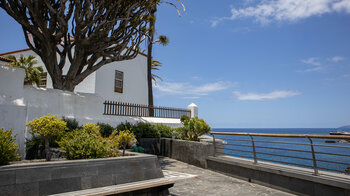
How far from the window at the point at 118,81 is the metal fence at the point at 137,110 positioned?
160 inches

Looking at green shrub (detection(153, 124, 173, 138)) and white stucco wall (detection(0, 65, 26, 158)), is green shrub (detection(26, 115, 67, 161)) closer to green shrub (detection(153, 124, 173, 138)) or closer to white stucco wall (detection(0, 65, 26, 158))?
white stucco wall (detection(0, 65, 26, 158))

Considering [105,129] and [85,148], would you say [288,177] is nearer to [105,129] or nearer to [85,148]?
[85,148]

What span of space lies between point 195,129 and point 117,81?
379 inches

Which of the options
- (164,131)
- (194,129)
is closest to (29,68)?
(164,131)

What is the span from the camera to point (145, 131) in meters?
12.8

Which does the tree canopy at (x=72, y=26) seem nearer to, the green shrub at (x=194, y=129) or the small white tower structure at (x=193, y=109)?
the green shrub at (x=194, y=129)

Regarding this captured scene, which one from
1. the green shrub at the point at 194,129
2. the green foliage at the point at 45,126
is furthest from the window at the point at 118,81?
the green foliage at the point at 45,126

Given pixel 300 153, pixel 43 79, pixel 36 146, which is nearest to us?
pixel 36 146

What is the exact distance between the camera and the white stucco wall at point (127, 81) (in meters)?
17.0

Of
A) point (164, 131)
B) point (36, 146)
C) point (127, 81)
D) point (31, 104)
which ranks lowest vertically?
point (36, 146)

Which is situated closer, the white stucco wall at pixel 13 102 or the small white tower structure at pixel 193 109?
the white stucco wall at pixel 13 102

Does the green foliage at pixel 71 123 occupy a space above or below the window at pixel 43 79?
below

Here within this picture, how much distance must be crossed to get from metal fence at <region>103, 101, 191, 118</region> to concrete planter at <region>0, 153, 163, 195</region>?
7445 mm

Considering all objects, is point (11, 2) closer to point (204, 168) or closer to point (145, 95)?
point (204, 168)
